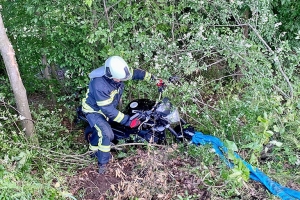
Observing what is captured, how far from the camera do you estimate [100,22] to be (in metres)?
4.65

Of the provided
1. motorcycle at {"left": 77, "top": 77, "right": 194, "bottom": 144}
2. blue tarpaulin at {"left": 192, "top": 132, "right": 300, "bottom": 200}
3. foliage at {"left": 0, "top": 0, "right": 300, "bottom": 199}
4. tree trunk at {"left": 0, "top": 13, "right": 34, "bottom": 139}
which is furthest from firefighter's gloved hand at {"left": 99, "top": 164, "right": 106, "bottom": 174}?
blue tarpaulin at {"left": 192, "top": 132, "right": 300, "bottom": 200}

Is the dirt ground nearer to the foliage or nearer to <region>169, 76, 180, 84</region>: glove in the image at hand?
the foliage

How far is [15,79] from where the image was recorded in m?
4.01

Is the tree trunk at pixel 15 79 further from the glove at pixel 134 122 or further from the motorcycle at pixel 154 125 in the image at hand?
the glove at pixel 134 122

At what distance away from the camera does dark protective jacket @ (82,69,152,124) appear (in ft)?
13.7

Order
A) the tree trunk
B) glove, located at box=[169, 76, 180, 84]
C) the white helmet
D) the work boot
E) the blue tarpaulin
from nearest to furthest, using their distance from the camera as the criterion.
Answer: the blue tarpaulin < the tree trunk < the white helmet < the work boot < glove, located at box=[169, 76, 180, 84]

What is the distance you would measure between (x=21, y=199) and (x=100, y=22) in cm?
270

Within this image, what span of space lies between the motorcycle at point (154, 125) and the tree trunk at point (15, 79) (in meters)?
1.02

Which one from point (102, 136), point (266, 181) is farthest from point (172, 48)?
point (266, 181)

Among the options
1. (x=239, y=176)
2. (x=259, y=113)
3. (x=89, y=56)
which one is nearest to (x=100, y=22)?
(x=89, y=56)

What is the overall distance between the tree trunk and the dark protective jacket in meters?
0.81

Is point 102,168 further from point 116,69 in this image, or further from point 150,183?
point 116,69

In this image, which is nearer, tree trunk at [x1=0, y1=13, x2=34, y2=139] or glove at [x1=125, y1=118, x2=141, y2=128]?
tree trunk at [x1=0, y1=13, x2=34, y2=139]

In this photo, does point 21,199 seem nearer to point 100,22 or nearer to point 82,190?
point 82,190
